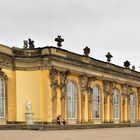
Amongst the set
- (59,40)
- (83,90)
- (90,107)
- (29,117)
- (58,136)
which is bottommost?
(58,136)

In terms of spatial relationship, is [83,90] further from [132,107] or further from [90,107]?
[132,107]

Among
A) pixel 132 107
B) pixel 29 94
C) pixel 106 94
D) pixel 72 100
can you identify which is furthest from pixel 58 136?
pixel 132 107

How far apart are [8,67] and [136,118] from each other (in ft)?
64.4

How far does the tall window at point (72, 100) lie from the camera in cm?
3394

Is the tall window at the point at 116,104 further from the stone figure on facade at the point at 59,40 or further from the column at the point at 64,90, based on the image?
the stone figure on facade at the point at 59,40

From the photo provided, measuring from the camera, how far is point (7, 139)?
54.0ft

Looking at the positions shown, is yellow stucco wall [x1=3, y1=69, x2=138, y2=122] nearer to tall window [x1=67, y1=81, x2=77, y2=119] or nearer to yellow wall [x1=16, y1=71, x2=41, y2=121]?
yellow wall [x1=16, y1=71, x2=41, y2=121]

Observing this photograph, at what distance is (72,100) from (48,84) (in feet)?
12.9

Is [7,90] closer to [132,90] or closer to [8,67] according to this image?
[8,67]

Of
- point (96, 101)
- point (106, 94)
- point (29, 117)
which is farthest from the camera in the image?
point (106, 94)

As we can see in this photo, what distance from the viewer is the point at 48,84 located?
31047 mm

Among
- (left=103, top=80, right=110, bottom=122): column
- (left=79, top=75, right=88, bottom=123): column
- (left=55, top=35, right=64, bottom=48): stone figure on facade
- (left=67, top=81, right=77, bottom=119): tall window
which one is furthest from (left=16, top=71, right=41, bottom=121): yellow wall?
(left=103, top=80, right=110, bottom=122): column

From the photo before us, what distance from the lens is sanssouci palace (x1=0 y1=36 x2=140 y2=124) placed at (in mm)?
30625

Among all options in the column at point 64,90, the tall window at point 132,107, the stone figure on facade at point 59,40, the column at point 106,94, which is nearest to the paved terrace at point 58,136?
the column at point 64,90
